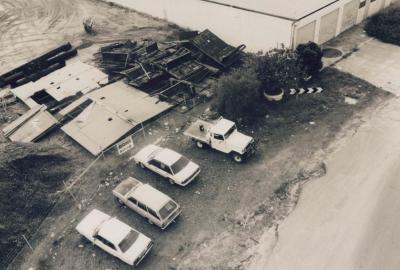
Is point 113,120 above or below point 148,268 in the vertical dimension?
above

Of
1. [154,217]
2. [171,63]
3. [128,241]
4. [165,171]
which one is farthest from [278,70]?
[128,241]

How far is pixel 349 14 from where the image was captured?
27.1 metres

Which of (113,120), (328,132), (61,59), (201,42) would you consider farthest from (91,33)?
(328,132)

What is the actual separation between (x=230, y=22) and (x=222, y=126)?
11388 millimetres

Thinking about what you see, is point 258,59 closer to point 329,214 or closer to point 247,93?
point 247,93

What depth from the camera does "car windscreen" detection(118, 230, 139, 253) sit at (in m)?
13.7

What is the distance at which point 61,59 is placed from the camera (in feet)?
88.0

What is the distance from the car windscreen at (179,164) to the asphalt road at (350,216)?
503 cm

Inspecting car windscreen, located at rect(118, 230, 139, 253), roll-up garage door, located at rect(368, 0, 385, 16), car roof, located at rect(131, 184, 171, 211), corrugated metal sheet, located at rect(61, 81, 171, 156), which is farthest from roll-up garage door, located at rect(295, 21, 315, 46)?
car windscreen, located at rect(118, 230, 139, 253)

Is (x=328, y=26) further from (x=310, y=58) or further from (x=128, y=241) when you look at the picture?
(x=128, y=241)

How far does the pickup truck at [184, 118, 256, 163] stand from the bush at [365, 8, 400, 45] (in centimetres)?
1576

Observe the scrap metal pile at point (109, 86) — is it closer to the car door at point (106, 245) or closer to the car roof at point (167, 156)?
the car roof at point (167, 156)

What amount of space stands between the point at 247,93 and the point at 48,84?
43.9ft

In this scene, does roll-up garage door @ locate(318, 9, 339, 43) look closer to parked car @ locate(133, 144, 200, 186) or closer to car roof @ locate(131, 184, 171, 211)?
parked car @ locate(133, 144, 200, 186)
